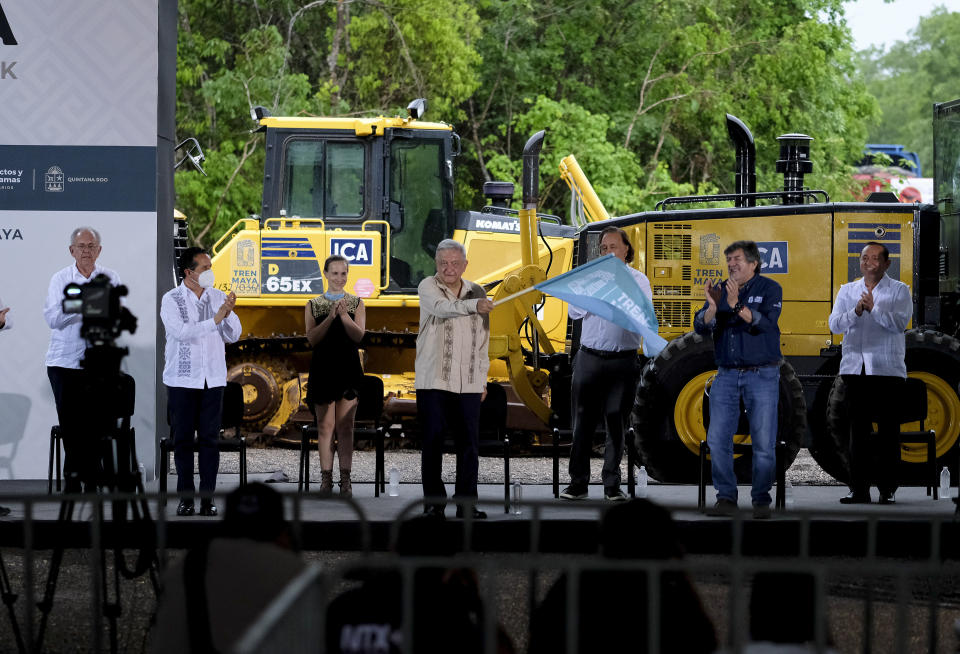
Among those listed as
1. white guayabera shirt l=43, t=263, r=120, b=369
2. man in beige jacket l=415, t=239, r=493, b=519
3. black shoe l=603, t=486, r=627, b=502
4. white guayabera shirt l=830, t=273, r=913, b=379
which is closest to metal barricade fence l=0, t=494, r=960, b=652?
man in beige jacket l=415, t=239, r=493, b=519

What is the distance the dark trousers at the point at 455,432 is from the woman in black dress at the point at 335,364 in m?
0.88

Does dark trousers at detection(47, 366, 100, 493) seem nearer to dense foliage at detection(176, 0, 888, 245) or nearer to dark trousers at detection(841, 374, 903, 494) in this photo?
dark trousers at detection(841, 374, 903, 494)

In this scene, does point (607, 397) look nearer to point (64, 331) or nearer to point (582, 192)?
point (64, 331)

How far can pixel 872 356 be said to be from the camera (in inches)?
416

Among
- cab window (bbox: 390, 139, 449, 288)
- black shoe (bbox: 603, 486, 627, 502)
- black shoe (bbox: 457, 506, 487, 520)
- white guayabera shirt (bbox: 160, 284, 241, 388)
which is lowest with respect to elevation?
black shoe (bbox: 457, 506, 487, 520)

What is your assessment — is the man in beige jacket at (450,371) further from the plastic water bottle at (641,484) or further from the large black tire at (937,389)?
the large black tire at (937,389)

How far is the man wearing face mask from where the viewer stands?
392 inches

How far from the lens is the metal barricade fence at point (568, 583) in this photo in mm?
4004

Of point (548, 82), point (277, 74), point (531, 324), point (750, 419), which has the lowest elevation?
point (750, 419)

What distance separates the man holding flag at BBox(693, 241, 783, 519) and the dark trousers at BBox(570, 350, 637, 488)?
0.72 metres

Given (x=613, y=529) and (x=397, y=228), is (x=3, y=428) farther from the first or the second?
(x=613, y=529)

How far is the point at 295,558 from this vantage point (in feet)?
14.7

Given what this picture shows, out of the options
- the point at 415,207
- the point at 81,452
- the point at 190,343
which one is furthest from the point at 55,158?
the point at 415,207

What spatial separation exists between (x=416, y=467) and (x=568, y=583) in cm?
1039
